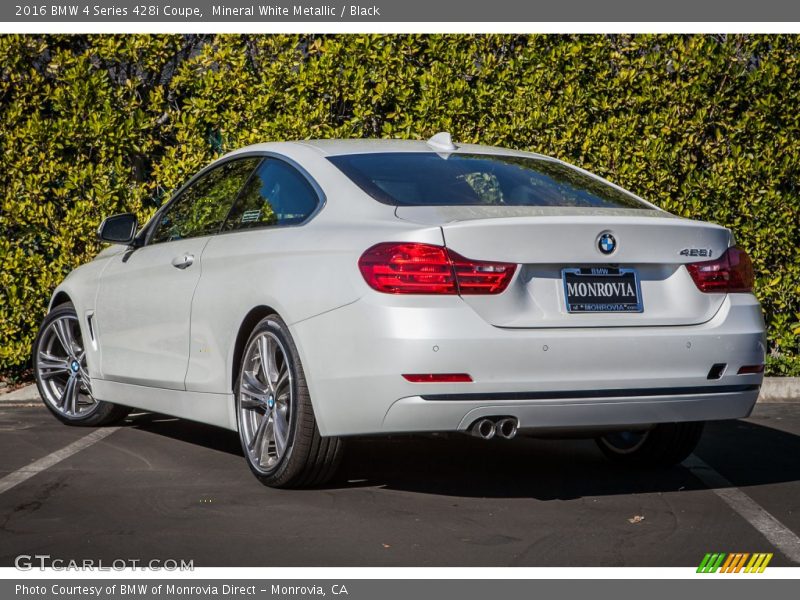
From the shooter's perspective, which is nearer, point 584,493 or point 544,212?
point 544,212

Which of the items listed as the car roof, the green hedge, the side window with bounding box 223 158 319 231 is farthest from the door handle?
the green hedge

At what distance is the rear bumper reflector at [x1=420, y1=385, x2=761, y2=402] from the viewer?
17.0ft

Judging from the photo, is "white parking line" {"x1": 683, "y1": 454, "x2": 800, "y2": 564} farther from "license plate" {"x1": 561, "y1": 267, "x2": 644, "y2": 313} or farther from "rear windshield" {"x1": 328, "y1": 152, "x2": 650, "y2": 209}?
"rear windshield" {"x1": 328, "y1": 152, "x2": 650, "y2": 209}

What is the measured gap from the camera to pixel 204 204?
7.00m

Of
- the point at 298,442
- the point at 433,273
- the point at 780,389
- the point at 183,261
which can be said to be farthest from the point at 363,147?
the point at 780,389

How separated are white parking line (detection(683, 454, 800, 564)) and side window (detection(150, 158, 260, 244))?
279 centimetres

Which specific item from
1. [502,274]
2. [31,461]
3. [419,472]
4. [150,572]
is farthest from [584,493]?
[31,461]

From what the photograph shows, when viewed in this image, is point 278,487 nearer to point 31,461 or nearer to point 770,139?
point 31,461

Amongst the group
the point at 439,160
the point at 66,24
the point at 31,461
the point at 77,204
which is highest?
the point at 66,24

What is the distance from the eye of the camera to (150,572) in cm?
452

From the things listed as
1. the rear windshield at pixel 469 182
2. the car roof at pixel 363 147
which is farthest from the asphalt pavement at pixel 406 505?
the car roof at pixel 363 147

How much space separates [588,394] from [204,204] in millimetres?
2645

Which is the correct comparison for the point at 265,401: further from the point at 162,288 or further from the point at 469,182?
the point at 469,182

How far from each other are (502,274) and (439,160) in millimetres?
1331
